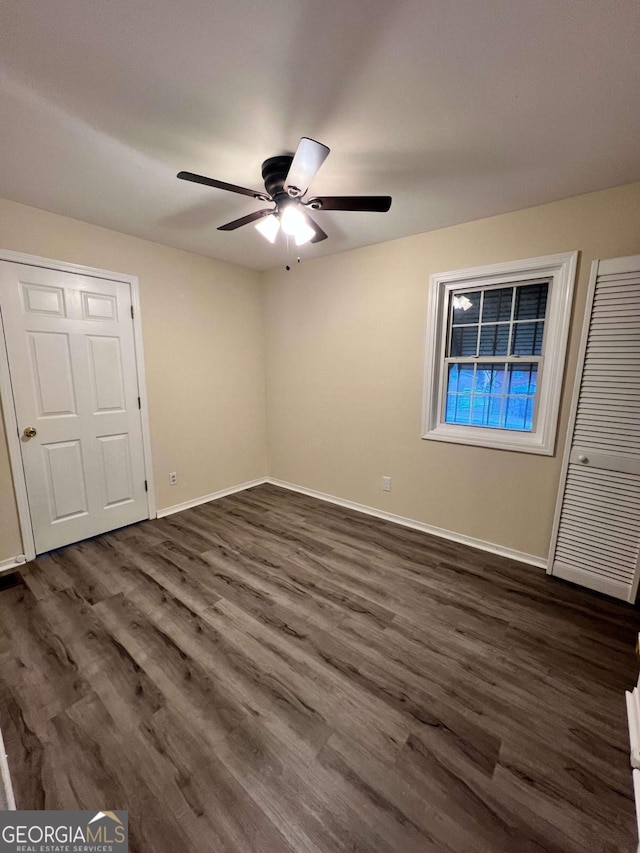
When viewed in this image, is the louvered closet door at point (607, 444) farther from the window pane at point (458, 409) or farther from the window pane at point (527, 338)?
the window pane at point (458, 409)

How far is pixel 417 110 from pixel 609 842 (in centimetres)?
270

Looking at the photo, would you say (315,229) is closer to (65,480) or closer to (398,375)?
(398,375)

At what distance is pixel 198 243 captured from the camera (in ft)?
9.67

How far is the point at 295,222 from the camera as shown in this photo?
1.79 metres

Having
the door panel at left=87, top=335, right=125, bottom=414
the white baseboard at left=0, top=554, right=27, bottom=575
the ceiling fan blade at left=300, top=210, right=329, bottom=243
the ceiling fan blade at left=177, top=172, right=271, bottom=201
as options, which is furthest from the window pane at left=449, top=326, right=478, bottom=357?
the white baseboard at left=0, top=554, right=27, bottom=575

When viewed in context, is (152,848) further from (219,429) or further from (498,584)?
(219,429)

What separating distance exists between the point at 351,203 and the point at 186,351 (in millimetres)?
2244

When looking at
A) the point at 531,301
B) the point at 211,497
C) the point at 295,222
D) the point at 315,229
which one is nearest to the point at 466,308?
the point at 531,301

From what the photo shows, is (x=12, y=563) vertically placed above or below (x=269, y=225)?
below

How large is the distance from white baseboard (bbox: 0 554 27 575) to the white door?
104 mm

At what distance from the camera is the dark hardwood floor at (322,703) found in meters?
1.09

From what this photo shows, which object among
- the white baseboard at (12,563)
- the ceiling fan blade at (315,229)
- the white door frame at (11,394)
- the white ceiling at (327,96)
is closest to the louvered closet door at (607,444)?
the white ceiling at (327,96)

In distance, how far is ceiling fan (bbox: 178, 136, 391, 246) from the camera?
1.47 meters

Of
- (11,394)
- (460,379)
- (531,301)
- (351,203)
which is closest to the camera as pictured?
(351,203)
